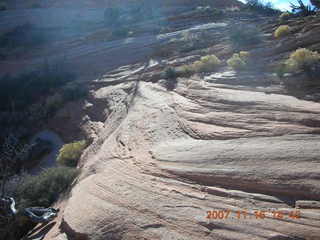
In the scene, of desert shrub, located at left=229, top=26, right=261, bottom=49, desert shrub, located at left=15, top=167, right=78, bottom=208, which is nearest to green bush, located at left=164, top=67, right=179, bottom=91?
desert shrub, located at left=229, top=26, right=261, bottom=49

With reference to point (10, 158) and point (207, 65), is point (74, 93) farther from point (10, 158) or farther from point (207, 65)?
point (207, 65)

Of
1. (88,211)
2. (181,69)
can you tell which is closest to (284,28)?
(181,69)

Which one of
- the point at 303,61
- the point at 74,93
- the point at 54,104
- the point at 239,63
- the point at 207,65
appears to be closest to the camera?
the point at 303,61

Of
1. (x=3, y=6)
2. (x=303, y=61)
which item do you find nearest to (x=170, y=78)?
(x=303, y=61)

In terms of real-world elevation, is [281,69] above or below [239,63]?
below

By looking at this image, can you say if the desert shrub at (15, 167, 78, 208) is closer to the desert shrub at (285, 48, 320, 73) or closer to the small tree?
the small tree
